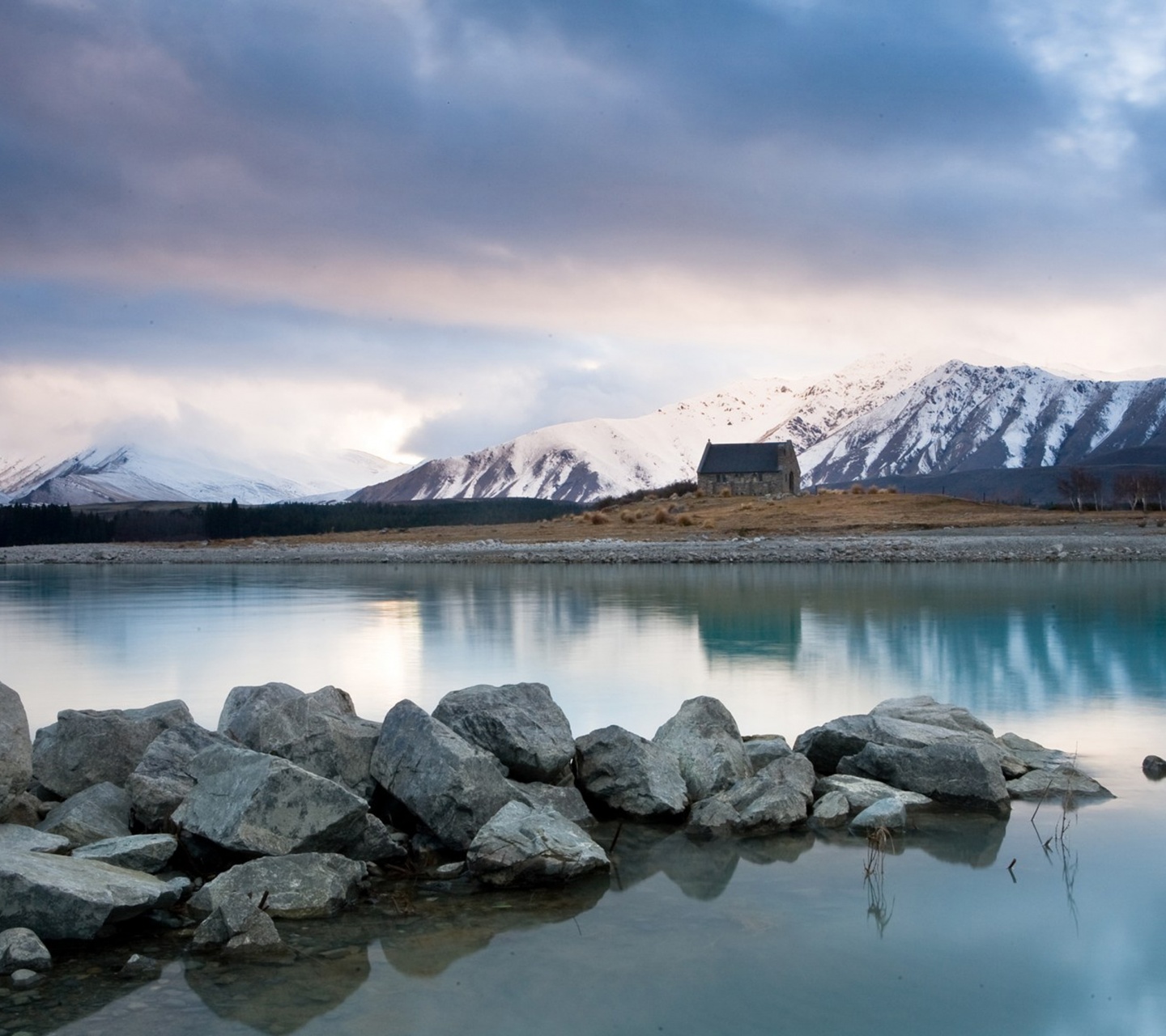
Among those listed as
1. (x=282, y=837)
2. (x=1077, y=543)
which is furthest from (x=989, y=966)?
(x=1077, y=543)

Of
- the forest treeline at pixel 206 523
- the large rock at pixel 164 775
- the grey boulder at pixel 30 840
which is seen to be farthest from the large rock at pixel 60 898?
the forest treeline at pixel 206 523

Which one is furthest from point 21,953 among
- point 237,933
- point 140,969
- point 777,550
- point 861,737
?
point 777,550

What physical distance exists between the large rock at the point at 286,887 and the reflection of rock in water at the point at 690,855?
1929 millimetres

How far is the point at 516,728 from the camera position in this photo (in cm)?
958

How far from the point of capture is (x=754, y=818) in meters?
9.09

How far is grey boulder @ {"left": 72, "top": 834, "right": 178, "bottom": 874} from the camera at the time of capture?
7.61 metres

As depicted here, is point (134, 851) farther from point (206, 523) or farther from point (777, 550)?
point (206, 523)

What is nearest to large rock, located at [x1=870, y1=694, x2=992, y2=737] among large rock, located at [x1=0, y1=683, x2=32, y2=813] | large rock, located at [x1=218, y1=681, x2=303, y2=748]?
large rock, located at [x1=218, y1=681, x2=303, y2=748]

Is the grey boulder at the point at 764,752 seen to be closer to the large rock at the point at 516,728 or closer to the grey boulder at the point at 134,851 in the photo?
the large rock at the point at 516,728

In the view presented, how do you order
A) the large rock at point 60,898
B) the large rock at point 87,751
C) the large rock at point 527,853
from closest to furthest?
the large rock at point 60,898 < the large rock at point 527,853 < the large rock at point 87,751

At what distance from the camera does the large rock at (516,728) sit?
945 cm

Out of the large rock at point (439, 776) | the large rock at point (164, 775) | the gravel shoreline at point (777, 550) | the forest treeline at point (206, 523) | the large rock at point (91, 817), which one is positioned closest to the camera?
the large rock at point (91, 817)

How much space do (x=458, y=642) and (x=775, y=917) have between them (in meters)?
17.1

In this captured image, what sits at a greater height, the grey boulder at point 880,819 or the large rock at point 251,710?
the large rock at point 251,710
